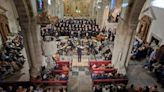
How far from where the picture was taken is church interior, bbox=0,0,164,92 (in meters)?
8.81

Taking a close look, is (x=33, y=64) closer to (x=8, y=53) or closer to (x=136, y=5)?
(x=8, y=53)

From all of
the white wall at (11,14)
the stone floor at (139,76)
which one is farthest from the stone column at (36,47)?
the white wall at (11,14)

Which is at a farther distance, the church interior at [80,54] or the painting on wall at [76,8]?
the painting on wall at [76,8]

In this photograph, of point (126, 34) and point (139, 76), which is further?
point (139, 76)

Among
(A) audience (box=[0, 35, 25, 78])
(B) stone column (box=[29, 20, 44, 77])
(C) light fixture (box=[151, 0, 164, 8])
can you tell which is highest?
(C) light fixture (box=[151, 0, 164, 8])

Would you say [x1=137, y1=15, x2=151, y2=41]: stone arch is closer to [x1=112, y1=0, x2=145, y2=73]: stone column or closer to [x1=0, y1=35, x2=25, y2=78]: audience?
[x1=112, y1=0, x2=145, y2=73]: stone column

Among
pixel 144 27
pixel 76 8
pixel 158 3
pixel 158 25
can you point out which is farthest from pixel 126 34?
pixel 76 8

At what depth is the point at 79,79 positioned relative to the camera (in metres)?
10.5

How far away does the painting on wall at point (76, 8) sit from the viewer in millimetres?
29891

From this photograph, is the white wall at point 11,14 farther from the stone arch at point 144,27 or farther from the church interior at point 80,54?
the stone arch at point 144,27

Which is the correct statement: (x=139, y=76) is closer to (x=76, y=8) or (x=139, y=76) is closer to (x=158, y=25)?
(x=158, y=25)

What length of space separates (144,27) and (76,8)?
55.3 ft

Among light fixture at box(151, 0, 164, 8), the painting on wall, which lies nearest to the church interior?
light fixture at box(151, 0, 164, 8)

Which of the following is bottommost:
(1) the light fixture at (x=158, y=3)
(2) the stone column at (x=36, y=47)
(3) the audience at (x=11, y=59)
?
(3) the audience at (x=11, y=59)
